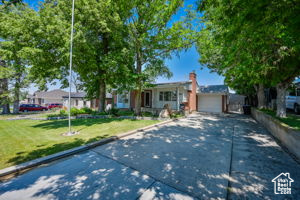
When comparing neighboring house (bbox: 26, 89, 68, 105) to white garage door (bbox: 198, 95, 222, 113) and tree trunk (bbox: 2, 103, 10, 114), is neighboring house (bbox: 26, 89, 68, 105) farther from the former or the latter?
white garage door (bbox: 198, 95, 222, 113)

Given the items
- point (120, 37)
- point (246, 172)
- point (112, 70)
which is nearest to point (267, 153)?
point (246, 172)

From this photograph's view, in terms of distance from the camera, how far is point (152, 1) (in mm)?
10031

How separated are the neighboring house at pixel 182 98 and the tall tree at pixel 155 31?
382 cm

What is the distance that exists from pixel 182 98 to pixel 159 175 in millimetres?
12265

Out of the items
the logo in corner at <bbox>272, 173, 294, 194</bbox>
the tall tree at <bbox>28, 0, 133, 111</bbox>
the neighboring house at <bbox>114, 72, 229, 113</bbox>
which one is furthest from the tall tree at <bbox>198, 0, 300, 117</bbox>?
the neighboring house at <bbox>114, 72, 229, 113</bbox>

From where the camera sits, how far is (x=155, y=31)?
10695 millimetres

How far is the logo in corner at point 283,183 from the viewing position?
8.02 ft

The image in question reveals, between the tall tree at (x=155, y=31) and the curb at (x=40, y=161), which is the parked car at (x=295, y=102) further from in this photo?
the curb at (x=40, y=161)

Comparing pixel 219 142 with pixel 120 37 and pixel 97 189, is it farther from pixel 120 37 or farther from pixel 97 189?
pixel 120 37

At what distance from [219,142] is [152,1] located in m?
11.2

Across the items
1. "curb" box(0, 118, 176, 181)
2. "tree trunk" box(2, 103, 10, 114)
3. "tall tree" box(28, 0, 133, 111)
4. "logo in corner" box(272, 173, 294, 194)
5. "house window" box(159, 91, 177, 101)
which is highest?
"tall tree" box(28, 0, 133, 111)

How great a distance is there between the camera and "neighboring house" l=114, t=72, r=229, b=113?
47.2ft

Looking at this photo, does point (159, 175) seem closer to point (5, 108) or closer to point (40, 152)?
point (40, 152)

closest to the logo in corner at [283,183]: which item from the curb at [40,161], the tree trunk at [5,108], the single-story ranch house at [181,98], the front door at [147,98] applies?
the curb at [40,161]
